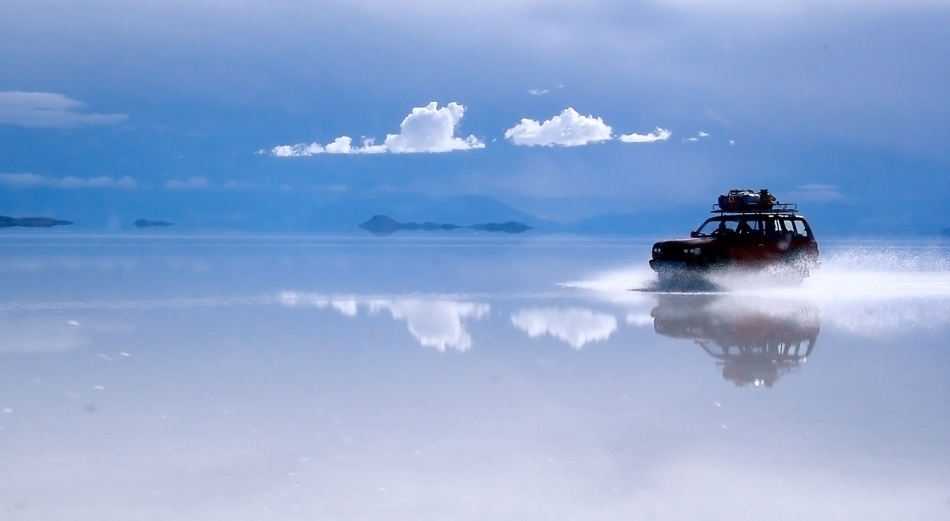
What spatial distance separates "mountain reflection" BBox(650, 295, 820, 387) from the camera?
36.3 feet

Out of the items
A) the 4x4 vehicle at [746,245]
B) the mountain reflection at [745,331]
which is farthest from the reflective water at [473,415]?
the 4x4 vehicle at [746,245]

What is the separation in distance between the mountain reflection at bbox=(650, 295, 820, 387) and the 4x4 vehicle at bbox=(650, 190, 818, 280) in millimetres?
1559

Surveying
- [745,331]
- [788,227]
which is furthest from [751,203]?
[745,331]

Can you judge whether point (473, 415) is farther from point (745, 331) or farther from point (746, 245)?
point (746, 245)

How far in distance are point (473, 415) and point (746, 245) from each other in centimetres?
1558

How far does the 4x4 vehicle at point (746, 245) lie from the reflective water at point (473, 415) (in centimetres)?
500

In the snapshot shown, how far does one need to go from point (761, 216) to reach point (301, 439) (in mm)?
17326

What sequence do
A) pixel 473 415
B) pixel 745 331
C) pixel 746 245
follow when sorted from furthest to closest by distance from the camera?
pixel 746 245
pixel 745 331
pixel 473 415

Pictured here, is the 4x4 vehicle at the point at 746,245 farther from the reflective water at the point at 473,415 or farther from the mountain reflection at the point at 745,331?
the reflective water at the point at 473,415

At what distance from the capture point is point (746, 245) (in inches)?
892

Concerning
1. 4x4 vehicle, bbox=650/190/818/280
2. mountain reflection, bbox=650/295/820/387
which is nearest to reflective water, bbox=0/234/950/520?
mountain reflection, bbox=650/295/820/387

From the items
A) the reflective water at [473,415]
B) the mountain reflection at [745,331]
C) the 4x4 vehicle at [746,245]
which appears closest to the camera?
the reflective water at [473,415]

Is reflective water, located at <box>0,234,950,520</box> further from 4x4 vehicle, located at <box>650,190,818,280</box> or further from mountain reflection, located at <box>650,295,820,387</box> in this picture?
4x4 vehicle, located at <box>650,190,818,280</box>

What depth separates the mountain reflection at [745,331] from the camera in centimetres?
1108
